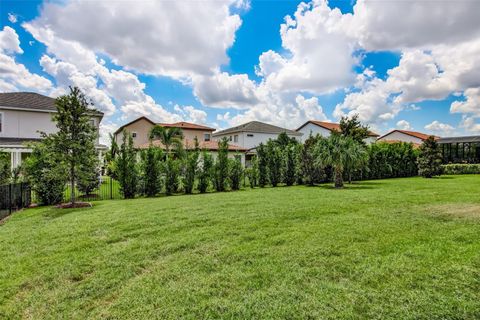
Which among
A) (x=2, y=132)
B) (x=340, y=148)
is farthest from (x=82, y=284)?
(x=2, y=132)

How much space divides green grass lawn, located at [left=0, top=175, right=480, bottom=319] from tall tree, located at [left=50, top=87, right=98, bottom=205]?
401 centimetres

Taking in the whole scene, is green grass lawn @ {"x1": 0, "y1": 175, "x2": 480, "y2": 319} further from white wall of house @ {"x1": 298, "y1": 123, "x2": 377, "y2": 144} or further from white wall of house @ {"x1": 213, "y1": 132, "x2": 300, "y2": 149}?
white wall of house @ {"x1": 298, "y1": 123, "x2": 377, "y2": 144}

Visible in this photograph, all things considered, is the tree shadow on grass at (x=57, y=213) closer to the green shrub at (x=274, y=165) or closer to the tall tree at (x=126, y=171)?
the tall tree at (x=126, y=171)

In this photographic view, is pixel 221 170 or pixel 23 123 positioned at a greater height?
pixel 23 123

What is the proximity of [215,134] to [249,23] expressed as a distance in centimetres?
3911

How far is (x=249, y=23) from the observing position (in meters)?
15.3

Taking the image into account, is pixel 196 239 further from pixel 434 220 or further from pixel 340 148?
pixel 340 148

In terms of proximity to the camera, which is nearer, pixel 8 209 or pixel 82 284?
pixel 82 284

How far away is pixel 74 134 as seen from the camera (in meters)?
→ 11.3

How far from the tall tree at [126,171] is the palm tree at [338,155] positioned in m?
11.5

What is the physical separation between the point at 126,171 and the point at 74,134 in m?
3.54

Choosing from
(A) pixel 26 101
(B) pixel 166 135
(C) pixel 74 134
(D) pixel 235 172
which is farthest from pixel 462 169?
(A) pixel 26 101

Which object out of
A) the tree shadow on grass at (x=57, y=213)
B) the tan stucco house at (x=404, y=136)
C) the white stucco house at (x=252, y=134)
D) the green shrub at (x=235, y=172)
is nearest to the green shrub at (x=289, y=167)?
the green shrub at (x=235, y=172)

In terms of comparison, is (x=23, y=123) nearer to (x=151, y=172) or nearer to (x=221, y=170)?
(x=151, y=172)
